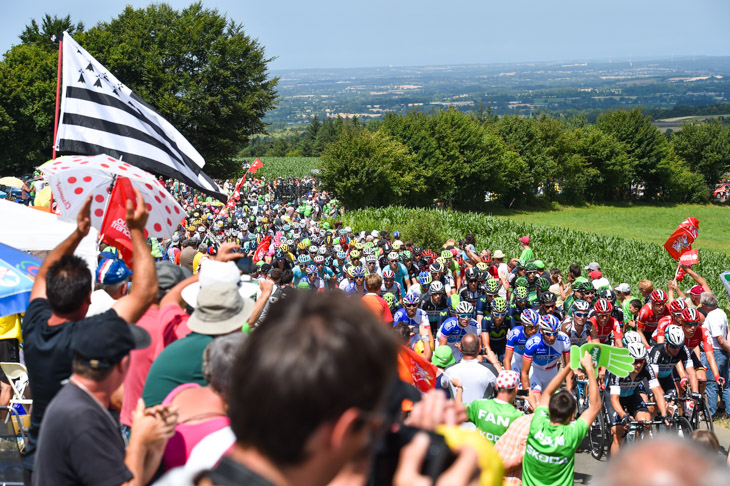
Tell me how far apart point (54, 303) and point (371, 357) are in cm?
255

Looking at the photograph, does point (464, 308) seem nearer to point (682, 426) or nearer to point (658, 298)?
point (682, 426)

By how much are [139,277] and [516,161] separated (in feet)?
219

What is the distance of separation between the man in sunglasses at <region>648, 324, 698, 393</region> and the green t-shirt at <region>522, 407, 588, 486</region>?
12.7 feet

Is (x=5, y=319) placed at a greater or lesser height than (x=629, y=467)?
lesser

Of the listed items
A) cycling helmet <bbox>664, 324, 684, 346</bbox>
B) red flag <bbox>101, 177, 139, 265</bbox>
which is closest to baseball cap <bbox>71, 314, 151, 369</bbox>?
red flag <bbox>101, 177, 139, 265</bbox>

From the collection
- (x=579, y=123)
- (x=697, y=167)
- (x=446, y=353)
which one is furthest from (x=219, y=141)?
(x=579, y=123)

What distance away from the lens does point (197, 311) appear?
3908mm

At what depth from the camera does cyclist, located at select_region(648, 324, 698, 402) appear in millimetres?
8727

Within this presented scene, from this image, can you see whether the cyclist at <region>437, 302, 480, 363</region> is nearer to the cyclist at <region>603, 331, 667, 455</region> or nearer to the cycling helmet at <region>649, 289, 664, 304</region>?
the cyclist at <region>603, 331, 667, 455</region>

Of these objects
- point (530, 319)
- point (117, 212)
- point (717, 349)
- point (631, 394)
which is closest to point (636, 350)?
point (631, 394)

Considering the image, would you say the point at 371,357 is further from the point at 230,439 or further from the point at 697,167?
the point at 697,167

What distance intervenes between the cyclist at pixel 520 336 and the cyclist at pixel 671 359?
5.44ft

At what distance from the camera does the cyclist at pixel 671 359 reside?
873 centimetres

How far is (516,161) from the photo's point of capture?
67.4m
